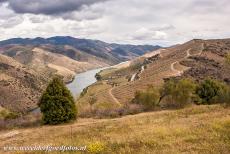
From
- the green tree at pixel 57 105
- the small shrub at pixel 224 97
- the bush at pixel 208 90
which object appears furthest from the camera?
the bush at pixel 208 90

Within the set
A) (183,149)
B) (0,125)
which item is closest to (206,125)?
(183,149)

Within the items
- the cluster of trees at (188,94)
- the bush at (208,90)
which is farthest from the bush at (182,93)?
the bush at (208,90)

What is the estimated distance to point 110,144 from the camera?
1781cm

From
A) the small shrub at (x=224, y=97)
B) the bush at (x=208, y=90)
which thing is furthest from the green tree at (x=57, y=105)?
the bush at (x=208, y=90)

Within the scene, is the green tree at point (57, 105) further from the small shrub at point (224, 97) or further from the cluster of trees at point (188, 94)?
the cluster of trees at point (188, 94)

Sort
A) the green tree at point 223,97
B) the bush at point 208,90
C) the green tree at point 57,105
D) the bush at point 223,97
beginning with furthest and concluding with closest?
the bush at point 208,90, the green tree at point 57,105, the green tree at point 223,97, the bush at point 223,97

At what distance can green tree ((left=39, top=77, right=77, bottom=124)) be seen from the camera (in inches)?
1946

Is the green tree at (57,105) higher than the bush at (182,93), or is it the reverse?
the green tree at (57,105)

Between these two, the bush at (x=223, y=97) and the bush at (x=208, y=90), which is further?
the bush at (x=208, y=90)

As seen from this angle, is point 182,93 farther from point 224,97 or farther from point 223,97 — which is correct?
point 224,97

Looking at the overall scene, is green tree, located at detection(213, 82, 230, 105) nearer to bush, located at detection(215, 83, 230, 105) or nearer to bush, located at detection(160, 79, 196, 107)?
bush, located at detection(215, 83, 230, 105)

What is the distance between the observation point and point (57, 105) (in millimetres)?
51500

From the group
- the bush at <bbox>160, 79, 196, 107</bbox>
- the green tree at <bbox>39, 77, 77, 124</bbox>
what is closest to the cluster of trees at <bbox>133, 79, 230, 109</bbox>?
the bush at <bbox>160, 79, 196, 107</bbox>

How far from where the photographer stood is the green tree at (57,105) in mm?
49438
